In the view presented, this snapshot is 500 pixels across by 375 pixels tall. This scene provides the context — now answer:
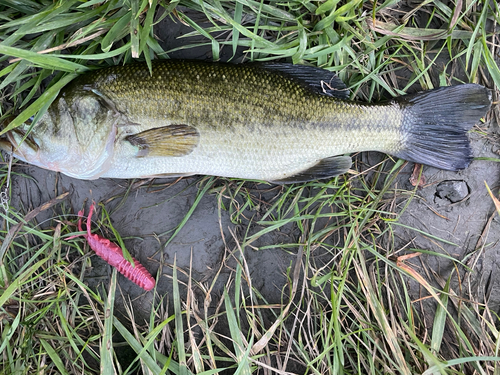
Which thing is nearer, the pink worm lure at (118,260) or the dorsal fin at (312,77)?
the dorsal fin at (312,77)

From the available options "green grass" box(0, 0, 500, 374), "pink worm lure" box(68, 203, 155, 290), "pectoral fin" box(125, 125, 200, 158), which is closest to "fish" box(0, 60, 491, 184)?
"pectoral fin" box(125, 125, 200, 158)

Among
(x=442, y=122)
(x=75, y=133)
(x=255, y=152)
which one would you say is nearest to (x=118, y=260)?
(x=75, y=133)

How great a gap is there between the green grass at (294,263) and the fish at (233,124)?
176mm

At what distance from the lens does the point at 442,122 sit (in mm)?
2389

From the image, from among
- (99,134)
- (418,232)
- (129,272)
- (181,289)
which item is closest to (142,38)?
(99,134)

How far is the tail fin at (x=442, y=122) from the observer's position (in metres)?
2.35

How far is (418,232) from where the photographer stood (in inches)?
102

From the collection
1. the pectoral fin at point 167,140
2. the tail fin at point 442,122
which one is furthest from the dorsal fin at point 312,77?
the pectoral fin at point 167,140

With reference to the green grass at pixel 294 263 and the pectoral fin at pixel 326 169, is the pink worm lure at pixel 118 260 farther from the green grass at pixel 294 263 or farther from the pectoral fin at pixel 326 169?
the pectoral fin at pixel 326 169

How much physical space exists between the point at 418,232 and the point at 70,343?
287 cm

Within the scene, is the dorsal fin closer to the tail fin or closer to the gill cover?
the tail fin

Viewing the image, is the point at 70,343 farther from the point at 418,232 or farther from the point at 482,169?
the point at 482,169

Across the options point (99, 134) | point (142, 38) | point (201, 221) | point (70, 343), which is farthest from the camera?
point (201, 221)

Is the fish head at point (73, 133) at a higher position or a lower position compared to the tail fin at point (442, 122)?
higher
